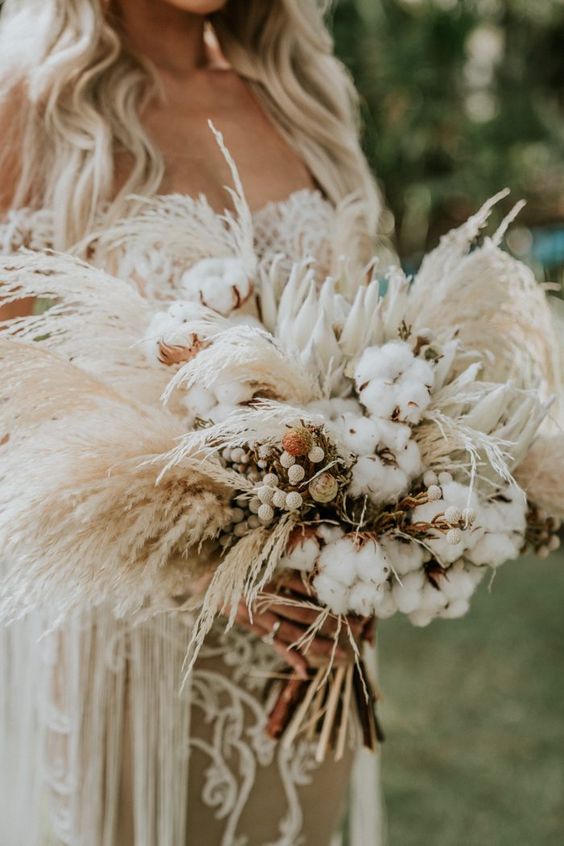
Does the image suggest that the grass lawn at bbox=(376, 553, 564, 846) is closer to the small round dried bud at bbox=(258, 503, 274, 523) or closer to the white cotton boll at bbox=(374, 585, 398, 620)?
the white cotton boll at bbox=(374, 585, 398, 620)

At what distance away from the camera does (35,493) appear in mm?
1038

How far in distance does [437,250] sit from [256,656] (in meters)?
0.66

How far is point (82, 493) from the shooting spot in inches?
41.6

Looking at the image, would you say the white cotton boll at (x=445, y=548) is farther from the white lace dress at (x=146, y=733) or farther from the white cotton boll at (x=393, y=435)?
the white lace dress at (x=146, y=733)

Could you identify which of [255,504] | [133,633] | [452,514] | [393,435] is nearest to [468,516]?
[452,514]

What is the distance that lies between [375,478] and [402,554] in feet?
0.33

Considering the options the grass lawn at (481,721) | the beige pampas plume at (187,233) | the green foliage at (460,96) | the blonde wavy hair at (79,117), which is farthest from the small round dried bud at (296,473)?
the green foliage at (460,96)

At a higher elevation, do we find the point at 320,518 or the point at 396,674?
the point at 320,518

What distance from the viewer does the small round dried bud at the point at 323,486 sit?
110cm

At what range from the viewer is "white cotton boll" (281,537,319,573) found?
3.78ft

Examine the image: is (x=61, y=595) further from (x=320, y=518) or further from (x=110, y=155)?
(x=110, y=155)

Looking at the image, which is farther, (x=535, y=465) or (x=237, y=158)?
(x=237, y=158)

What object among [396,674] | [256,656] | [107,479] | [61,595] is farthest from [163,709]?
[396,674]

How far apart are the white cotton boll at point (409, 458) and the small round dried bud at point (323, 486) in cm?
10
